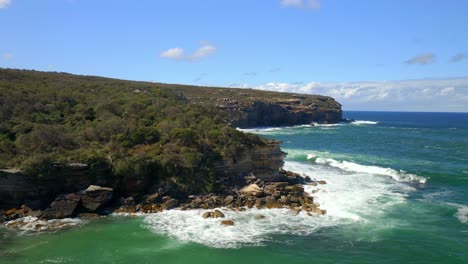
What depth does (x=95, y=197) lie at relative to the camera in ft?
90.1

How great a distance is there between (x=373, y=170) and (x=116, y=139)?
27595mm

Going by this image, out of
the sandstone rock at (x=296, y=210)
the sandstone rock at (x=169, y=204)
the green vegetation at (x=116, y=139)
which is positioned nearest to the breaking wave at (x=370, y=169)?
the green vegetation at (x=116, y=139)

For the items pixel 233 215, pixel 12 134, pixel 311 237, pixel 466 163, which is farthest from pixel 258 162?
pixel 466 163

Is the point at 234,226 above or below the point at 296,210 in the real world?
below

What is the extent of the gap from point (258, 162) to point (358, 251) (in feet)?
45.2

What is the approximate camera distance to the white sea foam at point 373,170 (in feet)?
131

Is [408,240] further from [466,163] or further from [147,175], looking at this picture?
[466,163]

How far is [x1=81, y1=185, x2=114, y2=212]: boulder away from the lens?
1070 inches

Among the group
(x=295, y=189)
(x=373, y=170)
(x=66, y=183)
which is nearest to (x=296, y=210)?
(x=295, y=189)

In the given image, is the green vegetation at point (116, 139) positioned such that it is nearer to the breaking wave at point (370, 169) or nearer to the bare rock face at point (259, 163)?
the bare rock face at point (259, 163)

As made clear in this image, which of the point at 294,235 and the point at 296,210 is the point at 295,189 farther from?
the point at 294,235

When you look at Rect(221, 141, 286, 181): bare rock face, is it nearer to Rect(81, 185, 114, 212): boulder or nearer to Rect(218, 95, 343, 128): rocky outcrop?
Rect(81, 185, 114, 212): boulder

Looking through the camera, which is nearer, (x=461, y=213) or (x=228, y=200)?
(x=461, y=213)

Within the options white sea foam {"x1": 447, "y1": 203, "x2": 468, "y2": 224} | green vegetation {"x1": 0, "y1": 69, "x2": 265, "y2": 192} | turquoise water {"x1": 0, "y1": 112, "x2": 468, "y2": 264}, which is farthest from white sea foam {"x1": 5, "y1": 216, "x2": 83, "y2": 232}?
white sea foam {"x1": 447, "y1": 203, "x2": 468, "y2": 224}
